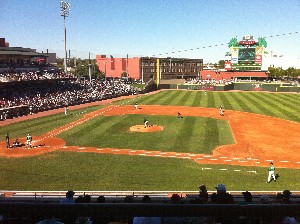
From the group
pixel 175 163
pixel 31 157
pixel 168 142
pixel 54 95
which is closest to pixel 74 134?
pixel 31 157

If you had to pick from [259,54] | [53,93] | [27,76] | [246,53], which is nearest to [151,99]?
[53,93]

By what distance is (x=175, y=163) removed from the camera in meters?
20.5

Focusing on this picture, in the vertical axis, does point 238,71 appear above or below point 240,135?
above

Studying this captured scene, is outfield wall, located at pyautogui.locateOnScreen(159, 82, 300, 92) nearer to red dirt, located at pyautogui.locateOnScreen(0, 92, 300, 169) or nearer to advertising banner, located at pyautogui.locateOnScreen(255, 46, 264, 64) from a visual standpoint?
advertising banner, located at pyautogui.locateOnScreen(255, 46, 264, 64)

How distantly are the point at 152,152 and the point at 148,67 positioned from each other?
269 ft

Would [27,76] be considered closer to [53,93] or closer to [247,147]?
[53,93]

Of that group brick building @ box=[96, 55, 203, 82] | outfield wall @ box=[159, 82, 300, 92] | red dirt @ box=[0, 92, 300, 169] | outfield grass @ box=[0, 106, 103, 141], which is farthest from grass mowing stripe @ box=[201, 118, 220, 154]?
brick building @ box=[96, 55, 203, 82]

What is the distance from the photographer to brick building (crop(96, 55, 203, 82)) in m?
102

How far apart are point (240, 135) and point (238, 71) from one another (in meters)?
66.5

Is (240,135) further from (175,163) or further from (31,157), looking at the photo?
(31,157)

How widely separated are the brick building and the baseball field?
64046 millimetres

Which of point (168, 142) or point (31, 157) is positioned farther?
point (168, 142)

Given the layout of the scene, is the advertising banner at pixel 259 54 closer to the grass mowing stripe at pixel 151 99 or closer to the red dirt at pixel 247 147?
the grass mowing stripe at pixel 151 99

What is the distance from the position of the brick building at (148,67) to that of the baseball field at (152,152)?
64046mm
